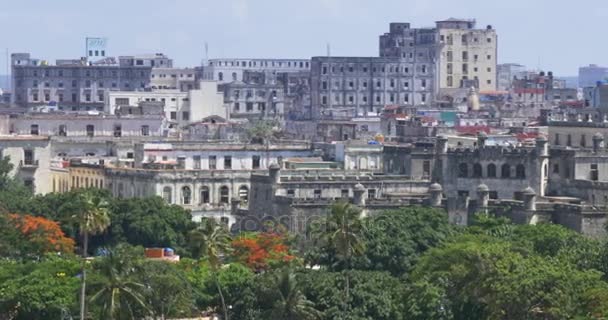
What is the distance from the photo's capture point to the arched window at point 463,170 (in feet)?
478

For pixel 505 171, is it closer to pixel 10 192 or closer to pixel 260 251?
pixel 260 251

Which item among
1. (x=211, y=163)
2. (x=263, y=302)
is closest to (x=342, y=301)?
(x=263, y=302)

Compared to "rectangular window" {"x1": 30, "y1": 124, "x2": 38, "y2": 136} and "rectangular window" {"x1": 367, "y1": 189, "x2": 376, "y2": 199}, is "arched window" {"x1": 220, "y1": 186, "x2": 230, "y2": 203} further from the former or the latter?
"rectangular window" {"x1": 30, "y1": 124, "x2": 38, "y2": 136}

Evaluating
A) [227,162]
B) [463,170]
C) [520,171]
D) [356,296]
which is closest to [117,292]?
[356,296]

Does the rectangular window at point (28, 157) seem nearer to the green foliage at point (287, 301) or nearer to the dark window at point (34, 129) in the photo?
the dark window at point (34, 129)

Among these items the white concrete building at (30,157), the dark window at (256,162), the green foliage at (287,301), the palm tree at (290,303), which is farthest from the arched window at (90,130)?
the palm tree at (290,303)

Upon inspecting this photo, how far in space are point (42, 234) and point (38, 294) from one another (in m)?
20.7

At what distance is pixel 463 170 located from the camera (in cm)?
14588

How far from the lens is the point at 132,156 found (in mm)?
173750

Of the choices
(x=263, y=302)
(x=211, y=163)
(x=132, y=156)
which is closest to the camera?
(x=263, y=302)

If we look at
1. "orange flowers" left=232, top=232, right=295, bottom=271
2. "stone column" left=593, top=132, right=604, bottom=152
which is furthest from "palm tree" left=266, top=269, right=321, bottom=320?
"stone column" left=593, top=132, right=604, bottom=152

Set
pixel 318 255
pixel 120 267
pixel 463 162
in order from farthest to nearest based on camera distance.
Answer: pixel 463 162
pixel 318 255
pixel 120 267

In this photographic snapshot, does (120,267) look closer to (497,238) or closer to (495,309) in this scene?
(495,309)

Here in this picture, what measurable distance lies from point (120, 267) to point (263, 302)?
9417 millimetres
